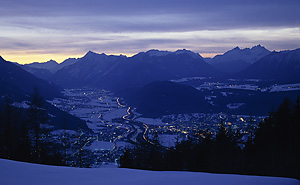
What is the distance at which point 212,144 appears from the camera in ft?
85.0

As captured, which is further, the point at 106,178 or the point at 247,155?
the point at 247,155

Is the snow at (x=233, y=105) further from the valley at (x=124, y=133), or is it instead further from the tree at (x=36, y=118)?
the tree at (x=36, y=118)

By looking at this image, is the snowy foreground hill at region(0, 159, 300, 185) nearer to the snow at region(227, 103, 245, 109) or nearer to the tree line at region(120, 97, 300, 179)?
the tree line at region(120, 97, 300, 179)

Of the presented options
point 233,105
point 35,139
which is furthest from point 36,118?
point 233,105

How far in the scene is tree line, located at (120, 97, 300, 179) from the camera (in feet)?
66.5

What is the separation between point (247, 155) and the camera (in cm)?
2366

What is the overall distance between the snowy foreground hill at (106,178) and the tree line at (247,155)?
1131 cm

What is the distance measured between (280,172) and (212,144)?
9.49 m

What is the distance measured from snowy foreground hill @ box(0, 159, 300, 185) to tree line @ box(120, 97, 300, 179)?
37.1 feet

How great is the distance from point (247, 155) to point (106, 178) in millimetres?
19549

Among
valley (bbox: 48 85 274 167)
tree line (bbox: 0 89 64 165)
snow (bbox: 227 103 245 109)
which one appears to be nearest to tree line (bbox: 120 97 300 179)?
valley (bbox: 48 85 274 167)

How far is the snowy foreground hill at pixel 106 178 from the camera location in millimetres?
7645

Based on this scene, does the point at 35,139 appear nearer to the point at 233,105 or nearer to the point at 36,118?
the point at 36,118

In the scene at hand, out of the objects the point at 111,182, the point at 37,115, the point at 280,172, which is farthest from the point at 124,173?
the point at 37,115
